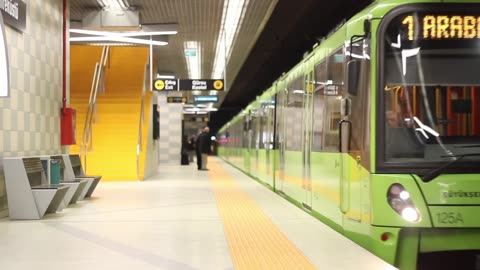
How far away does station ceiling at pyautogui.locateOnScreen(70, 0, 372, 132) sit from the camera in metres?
13.6

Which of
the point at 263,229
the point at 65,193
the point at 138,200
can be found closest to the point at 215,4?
the point at 138,200

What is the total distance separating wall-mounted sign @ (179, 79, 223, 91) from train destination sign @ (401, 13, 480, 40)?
13.1 meters

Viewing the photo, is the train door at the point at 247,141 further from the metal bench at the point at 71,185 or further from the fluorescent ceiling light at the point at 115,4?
the metal bench at the point at 71,185

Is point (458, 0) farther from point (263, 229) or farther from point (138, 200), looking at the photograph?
point (138, 200)

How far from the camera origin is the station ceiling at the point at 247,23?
13.6m

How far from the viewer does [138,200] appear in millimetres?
10531

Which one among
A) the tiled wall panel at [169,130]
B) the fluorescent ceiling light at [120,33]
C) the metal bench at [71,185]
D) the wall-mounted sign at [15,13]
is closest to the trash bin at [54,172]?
the metal bench at [71,185]

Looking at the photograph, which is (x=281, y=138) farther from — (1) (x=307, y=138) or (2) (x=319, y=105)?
(2) (x=319, y=105)

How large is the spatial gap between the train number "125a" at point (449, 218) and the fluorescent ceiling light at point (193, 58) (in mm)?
14182

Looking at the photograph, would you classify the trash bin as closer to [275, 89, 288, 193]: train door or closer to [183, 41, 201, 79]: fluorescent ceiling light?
[275, 89, 288, 193]: train door

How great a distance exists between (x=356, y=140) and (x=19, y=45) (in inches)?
219

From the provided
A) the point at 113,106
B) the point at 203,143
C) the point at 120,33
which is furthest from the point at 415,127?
the point at 203,143

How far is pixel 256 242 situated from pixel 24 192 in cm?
357

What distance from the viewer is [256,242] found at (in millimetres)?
6082
